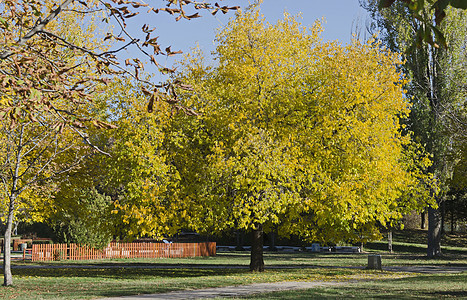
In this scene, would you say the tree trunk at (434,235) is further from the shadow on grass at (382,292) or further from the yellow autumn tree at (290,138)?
the shadow on grass at (382,292)

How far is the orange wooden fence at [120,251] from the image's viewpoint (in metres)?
31.8

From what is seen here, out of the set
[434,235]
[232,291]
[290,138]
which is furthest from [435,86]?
[232,291]

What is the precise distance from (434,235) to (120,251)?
21.2m

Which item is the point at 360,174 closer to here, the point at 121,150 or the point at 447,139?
the point at 121,150

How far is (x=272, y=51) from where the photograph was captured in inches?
736

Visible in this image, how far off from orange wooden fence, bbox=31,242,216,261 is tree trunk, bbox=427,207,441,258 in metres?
15.2

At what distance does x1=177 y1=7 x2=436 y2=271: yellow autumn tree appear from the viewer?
16906mm

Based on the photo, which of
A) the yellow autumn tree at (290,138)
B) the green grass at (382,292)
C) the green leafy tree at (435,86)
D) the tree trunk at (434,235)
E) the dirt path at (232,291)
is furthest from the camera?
the tree trunk at (434,235)

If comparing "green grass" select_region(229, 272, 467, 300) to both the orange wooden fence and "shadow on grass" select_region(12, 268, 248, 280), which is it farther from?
the orange wooden fence

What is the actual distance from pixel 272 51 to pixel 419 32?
49.1ft

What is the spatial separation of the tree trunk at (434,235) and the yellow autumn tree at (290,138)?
1486 centimetres

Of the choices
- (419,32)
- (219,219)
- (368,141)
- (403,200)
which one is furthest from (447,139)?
(419,32)

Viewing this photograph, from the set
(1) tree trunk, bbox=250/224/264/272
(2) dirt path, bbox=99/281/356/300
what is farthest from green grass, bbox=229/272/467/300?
(1) tree trunk, bbox=250/224/264/272

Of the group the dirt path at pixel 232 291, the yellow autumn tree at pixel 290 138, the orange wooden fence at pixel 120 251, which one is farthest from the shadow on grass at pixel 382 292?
the orange wooden fence at pixel 120 251
